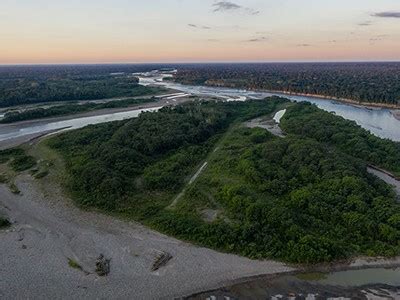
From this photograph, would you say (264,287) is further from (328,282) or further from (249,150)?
(249,150)

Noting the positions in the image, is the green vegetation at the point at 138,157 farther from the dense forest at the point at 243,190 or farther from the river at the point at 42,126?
the river at the point at 42,126

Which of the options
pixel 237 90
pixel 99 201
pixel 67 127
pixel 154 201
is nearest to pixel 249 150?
pixel 154 201

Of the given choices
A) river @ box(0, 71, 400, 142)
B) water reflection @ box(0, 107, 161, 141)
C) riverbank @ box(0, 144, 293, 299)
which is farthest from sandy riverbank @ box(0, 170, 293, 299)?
river @ box(0, 71, 400, 142)

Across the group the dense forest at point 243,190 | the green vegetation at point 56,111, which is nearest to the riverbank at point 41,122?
the green vegetation at point 56,111

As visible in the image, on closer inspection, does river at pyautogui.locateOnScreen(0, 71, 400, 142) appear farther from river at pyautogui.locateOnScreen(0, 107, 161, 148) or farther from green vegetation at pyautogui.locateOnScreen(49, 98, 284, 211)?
green vegetation at pyautogui.locateOnScreen(49, 98, 284, 211)

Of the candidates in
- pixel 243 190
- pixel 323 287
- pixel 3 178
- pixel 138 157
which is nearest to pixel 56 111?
pixel 3 178

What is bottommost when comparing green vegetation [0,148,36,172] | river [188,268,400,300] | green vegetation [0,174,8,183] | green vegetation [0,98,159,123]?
river [188,268,400,300]

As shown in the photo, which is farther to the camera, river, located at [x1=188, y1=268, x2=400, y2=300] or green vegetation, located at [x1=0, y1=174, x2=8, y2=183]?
green vegetation, located at [x1=0, y1=174, x2=8, y2=183]
